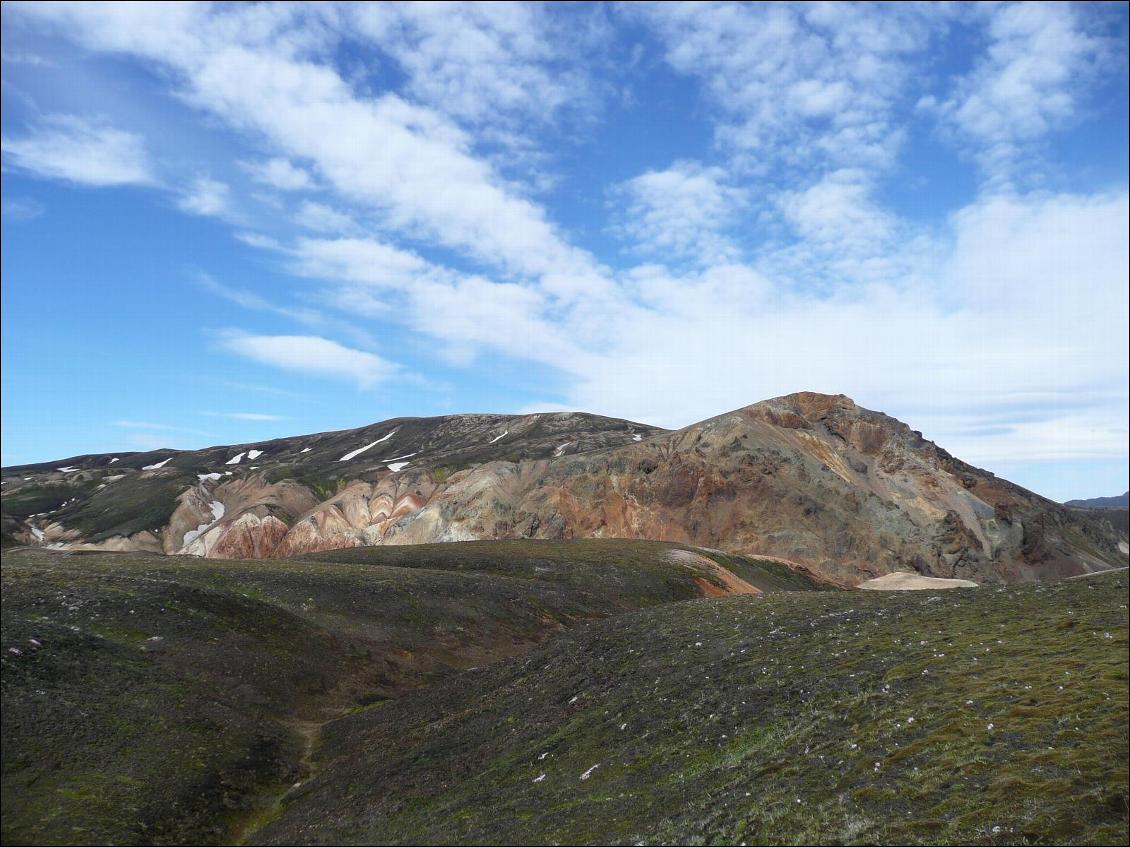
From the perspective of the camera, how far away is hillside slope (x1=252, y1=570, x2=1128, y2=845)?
1314 centimetres

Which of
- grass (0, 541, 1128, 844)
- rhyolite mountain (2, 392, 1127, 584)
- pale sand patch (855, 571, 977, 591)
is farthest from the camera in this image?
rhyolite mountain (2, 392, 1127, 584)

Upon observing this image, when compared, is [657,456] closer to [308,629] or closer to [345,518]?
[345,518]

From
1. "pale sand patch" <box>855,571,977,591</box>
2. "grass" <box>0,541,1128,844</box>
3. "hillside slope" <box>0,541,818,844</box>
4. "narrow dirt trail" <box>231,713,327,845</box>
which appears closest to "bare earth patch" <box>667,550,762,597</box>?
"hillside slope" <box>0,541,818,844</box>

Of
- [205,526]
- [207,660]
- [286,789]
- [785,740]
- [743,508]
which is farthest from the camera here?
[205,526]

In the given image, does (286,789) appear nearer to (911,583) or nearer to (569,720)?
(569,720)

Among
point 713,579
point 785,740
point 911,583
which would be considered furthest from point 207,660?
point 911,583

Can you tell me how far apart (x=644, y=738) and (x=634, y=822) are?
514cm

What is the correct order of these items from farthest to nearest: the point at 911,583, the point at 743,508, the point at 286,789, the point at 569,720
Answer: the point at 743,508, the point at 911,583, the point at 286,789, the point at 569,720

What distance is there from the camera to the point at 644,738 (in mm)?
21141

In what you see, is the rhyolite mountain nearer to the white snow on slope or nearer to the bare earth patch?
the white snow on slope

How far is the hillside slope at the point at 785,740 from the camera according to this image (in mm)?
13141

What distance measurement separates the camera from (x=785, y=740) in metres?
18.0

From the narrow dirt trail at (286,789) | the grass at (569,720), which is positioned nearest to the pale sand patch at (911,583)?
the grass at (569,720)

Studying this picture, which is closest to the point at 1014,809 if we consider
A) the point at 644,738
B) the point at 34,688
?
the point at 644,738
